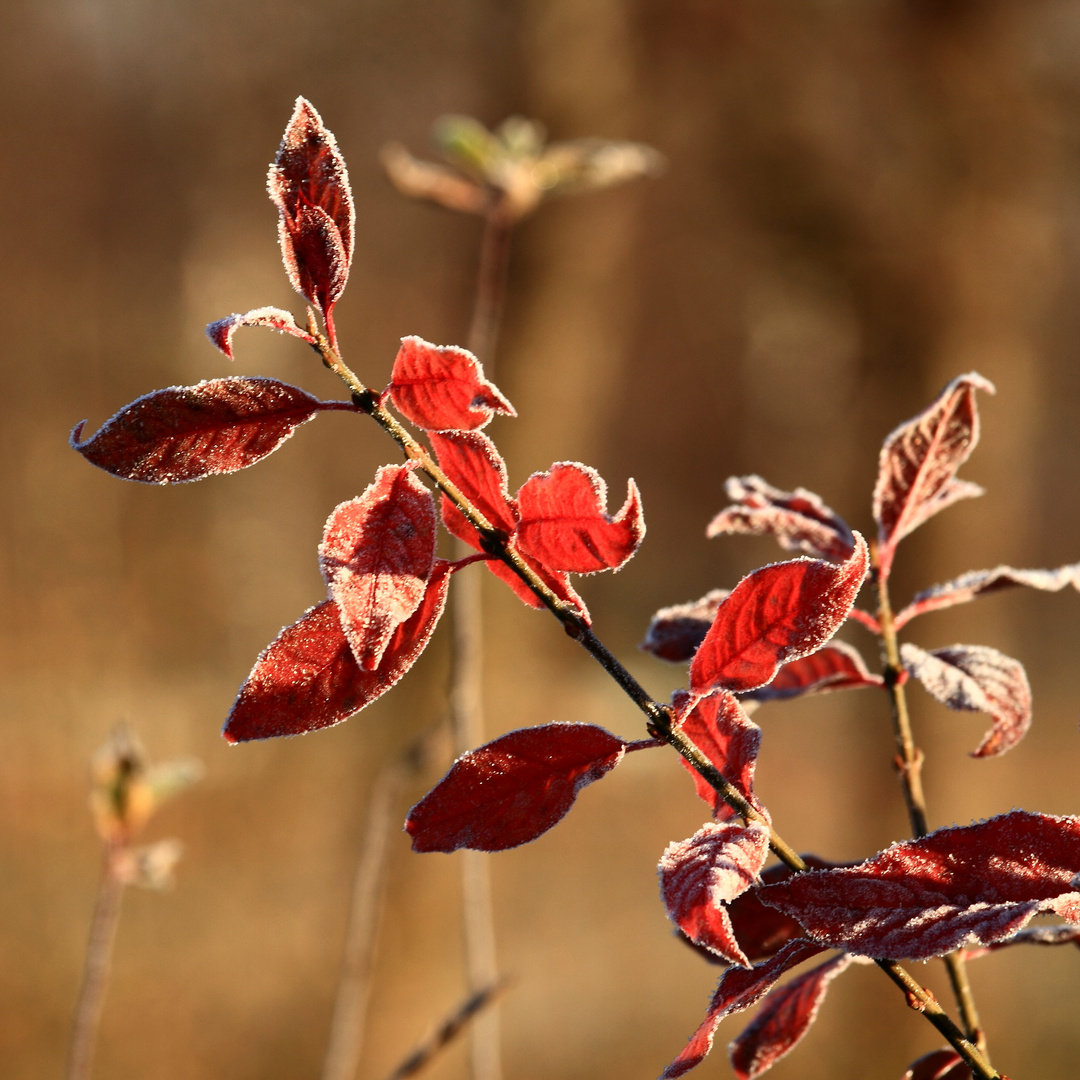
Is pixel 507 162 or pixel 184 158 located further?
pixel 184 158

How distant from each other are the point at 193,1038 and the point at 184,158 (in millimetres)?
5875

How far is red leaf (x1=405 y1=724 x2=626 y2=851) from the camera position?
0.87 feet

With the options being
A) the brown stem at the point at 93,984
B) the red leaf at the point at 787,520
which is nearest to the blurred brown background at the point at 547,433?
the brown stem at the point at 93,984

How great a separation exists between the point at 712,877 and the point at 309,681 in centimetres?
12

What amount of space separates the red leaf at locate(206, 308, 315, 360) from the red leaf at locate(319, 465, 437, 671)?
0.15 ft

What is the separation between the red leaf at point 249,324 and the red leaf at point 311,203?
0.03 feet

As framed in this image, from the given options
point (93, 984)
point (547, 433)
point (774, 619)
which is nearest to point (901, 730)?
point (774, 619)

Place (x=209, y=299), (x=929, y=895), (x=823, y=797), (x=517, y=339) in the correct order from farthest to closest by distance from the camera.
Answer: (x=209, y=299) → (x=823, y=797) → (x=517, y=339) → (x=929, y=895)

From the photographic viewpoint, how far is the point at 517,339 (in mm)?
2137

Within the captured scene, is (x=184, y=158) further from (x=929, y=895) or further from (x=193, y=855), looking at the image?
(x=929, y=895)

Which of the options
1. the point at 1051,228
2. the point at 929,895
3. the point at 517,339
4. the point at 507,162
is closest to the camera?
the point at 929,895

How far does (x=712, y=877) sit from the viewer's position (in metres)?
0.24

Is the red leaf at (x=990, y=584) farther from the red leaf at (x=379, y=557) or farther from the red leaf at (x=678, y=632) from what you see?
the red leaf at (x=379, y=557)

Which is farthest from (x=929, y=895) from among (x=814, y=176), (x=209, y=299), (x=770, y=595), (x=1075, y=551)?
(x=1075, y=551)
